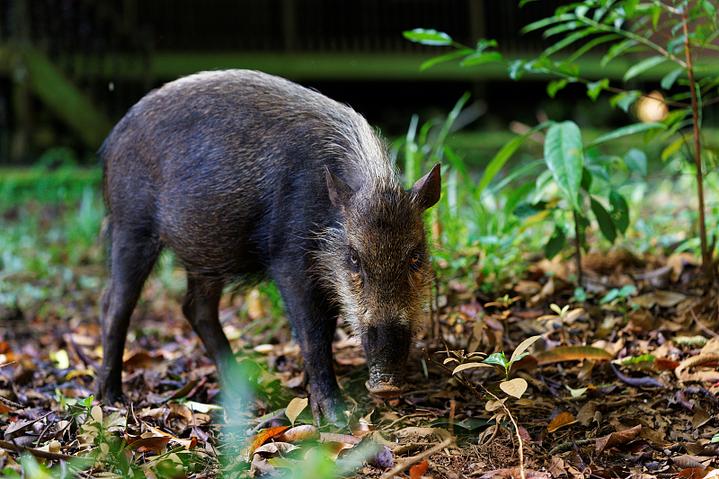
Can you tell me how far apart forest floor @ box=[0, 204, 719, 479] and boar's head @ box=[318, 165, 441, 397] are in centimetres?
24

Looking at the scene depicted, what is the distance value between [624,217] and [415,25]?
904 centimetres

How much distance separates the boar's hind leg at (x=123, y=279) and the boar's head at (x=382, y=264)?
1037mm

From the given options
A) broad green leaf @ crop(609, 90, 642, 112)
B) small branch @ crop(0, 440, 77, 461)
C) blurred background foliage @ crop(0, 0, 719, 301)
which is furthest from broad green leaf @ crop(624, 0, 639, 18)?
blurred background foliage @ crop(0, 0, 719, 301)

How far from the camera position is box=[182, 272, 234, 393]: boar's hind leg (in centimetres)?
421

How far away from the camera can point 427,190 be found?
351cm

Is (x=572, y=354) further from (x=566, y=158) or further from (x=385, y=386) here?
(x=385, y=386)

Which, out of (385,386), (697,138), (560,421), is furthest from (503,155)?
(385,386)

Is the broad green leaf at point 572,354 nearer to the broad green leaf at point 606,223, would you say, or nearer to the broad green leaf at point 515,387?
the broad green leaf at point 606,223

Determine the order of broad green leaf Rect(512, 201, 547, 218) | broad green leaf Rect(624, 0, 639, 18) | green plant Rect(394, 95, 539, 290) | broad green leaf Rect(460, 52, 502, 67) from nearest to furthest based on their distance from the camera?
broad green leaf Rect(624, 0, 639, 18), broad green leaf Rect(460, 52, 502, 67), broad green leaf Rect(512, 201, 547, 218), green plant Rect(394, 95, 539, 290)

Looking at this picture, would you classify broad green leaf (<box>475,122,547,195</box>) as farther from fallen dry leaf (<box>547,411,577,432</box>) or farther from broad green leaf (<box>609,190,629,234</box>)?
fallen dry leaf (<box>547,411,577,432</box>)

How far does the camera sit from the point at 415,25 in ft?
41.7

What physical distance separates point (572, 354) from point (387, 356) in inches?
37.5

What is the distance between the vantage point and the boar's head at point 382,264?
321 cm

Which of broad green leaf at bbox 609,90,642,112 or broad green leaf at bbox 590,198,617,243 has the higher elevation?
broad green leaf at bbox 609,90,642,112
